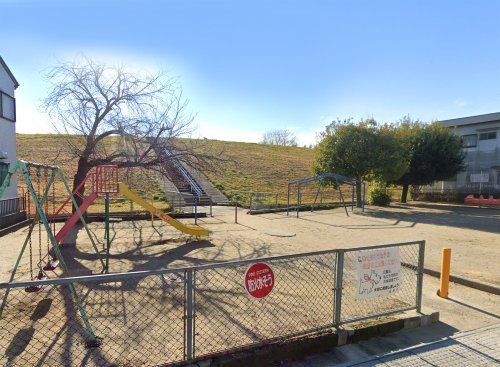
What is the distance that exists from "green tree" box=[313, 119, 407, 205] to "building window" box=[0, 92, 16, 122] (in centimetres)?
1669

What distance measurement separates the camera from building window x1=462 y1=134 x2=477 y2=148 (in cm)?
2869

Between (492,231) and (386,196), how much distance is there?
33.7ft

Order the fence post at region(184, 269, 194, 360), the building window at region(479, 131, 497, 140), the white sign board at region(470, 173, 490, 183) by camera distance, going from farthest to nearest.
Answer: the building window at region(479, 131, 497, 140), the white sign board at region(470, 173, 490, 183), the fence post at region(184, 269, 194, 360)

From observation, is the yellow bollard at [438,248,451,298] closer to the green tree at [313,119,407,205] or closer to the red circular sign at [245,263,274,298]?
the red circular sign at [245,263,274,298]

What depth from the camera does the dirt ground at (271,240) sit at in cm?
803

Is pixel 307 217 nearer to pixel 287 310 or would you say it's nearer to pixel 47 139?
pixel 287 310

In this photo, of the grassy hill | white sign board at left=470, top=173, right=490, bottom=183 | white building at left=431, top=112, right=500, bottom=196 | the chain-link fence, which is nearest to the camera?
the chain-link fence

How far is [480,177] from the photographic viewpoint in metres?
26.7

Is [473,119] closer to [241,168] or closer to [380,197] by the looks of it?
[380,197]

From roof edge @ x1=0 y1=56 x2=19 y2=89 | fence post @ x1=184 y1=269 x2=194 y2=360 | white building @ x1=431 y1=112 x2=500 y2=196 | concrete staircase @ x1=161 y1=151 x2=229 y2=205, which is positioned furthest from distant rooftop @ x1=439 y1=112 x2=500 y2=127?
roof edge @ x1=0 y1=56 x2=19 y2=89

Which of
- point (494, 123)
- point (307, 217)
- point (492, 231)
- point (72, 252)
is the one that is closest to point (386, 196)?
point (307, 217)

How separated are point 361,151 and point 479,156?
14289 mm

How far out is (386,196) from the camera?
23375mm

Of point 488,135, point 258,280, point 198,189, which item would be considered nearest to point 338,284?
point 258,280
